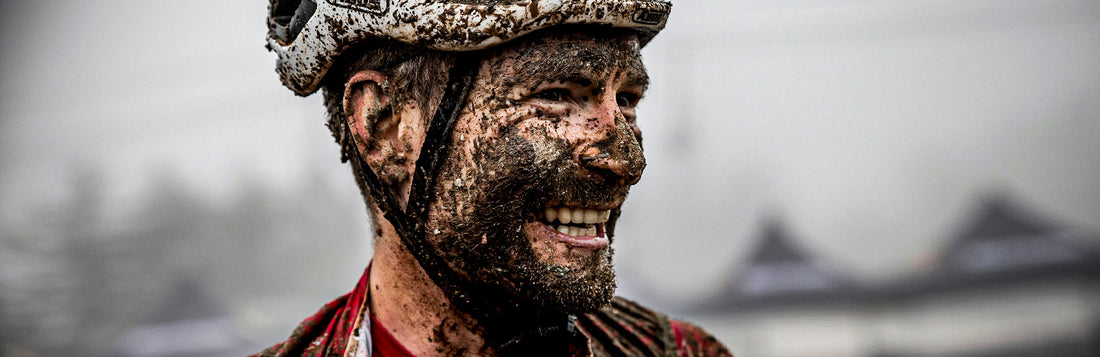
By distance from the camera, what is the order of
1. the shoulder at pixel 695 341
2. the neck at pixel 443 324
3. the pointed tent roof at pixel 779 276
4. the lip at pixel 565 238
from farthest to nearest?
the pointed tent roof at pixel 779 276
the shoulder at pixel 695 341
the neck at pixel 443 324
the lip at pixel 565 238

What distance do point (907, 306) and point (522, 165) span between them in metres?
3.27

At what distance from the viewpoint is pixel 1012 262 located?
438cm

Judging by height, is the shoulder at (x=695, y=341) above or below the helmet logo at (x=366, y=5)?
below

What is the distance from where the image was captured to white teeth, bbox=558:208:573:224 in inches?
71.9

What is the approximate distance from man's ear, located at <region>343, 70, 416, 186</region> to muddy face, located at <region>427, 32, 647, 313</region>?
0.45 ft

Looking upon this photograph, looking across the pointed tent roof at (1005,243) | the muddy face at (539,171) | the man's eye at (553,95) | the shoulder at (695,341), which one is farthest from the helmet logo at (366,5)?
the pointed tent roof at (1005,243)

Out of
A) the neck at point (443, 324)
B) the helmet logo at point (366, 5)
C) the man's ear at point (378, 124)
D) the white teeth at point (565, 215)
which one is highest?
the helmet logo at point (366, 5)

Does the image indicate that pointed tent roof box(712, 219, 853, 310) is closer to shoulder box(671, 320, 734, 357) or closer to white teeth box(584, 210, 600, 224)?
shoulder box(671, 320, 734, 357)

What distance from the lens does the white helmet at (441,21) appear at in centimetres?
172

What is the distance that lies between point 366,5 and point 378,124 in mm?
260

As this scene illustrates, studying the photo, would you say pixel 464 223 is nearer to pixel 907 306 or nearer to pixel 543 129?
pixel 543 129

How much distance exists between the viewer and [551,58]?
1.78 m

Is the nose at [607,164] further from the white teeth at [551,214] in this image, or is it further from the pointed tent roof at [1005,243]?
the pointed tent roof at [1005,243]

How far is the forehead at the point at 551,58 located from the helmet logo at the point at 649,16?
0.32 feet
